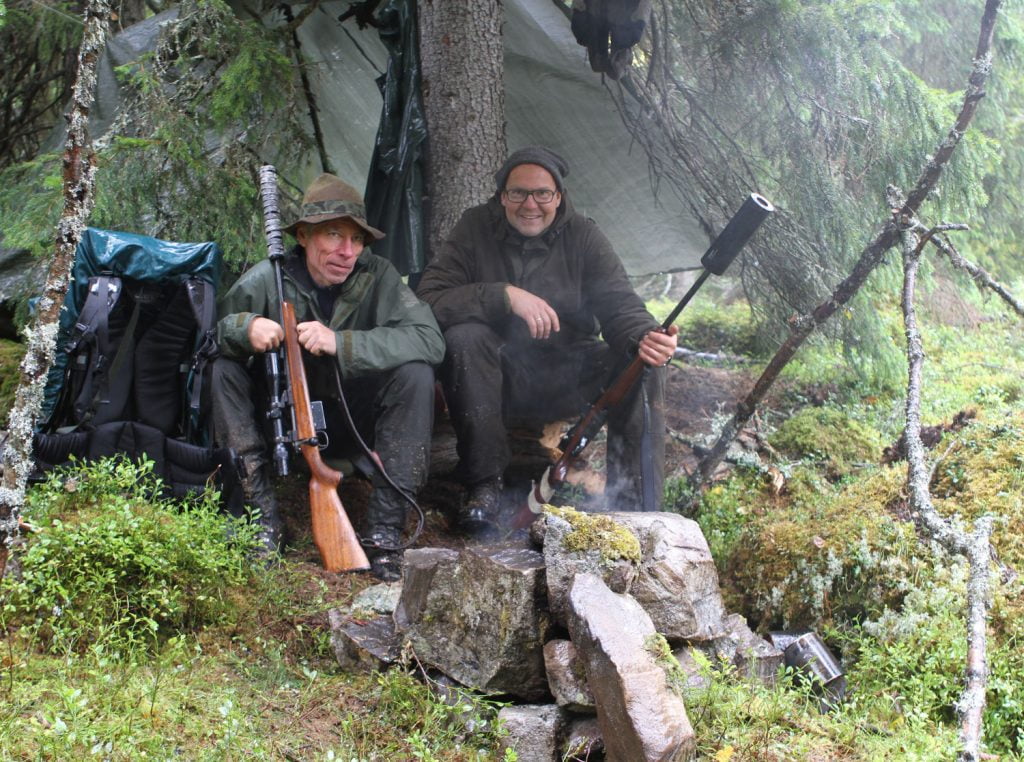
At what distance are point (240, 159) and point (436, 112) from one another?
134cm

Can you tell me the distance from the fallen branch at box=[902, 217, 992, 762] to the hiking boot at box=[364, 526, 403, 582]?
2.47 m

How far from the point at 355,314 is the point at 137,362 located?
116 centimetres

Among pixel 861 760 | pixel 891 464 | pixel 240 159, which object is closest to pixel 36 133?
pixel 240 159

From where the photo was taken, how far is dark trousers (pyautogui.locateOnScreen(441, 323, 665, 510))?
5.11 meters

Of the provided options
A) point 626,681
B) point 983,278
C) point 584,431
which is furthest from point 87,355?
point 983,278

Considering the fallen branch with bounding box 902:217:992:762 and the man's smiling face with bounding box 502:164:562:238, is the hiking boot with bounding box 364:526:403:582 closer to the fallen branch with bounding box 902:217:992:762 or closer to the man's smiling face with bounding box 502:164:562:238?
the man's smiling face with bounding box 502:164:562:238

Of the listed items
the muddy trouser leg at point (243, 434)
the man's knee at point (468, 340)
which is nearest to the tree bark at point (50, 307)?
the muddy trouser leg at point (243, 434)

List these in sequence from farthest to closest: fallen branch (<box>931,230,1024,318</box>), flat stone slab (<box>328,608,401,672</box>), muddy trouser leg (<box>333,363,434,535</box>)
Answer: muddy trouser leg (<box>333,363,434,535</box>)
fallen branch (<box>931,230,1024,318</box>)
flat stone slab (<box>328,608,401,672</box>)

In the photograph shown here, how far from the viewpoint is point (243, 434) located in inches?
181

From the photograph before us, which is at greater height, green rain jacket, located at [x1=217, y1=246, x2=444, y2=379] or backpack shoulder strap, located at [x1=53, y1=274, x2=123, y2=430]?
green rain jacket, located at [x1=217, y1=246, x2=444, y2=379]

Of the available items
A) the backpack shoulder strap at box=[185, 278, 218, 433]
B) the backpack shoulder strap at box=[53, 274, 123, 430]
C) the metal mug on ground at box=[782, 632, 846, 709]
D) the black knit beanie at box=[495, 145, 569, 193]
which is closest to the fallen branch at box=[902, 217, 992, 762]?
the metal mug on ground at box=[782, 632, 846, 709]

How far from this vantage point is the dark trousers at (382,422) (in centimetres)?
461

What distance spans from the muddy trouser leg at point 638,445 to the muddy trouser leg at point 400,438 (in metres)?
1.16

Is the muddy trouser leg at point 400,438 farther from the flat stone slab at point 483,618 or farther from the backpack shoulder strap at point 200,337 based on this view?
the flat stone slab at point 483,618
